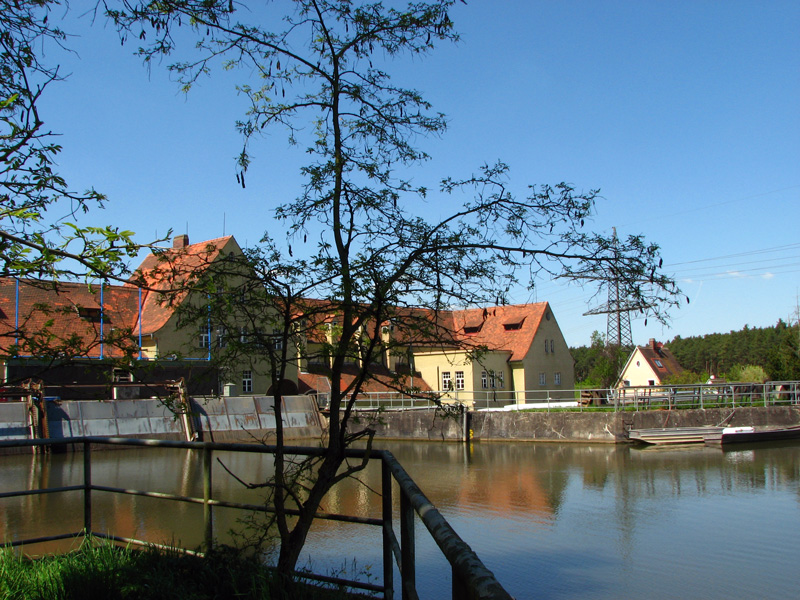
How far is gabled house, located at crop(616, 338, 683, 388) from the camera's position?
64312 mm

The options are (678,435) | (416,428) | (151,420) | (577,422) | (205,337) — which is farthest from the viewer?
(416,428)

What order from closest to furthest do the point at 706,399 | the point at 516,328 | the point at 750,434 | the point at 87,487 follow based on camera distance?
the point at 87,487 < the point at 750,434 < the point at 706,399 < the point at 516,328

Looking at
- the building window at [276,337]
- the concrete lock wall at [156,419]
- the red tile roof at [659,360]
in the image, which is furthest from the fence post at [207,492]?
the red tile roof at [659,360]

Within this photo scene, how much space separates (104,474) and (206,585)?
53.4ft

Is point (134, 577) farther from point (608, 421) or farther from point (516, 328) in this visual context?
point (516, 328)

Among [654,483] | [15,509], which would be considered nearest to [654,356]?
[654,483]

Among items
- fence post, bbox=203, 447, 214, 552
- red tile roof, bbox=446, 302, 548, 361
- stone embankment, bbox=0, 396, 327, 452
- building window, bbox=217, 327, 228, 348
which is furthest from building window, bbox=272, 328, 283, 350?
red tile roof, bbox=446, 302, 548, 361

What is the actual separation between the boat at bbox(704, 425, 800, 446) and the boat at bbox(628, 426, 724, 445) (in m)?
0.17

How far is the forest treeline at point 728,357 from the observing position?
1448 inches

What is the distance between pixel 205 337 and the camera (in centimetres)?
474

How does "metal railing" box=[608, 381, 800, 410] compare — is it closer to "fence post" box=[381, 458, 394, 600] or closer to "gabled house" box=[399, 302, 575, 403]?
"gabled house" box=[399, 302, 575, 403]

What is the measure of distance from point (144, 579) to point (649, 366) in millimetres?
65851

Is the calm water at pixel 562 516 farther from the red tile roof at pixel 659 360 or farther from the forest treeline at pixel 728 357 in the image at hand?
the red tile roof at pixel 659 360

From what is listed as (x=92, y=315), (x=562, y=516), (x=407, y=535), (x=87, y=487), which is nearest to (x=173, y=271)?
(x=92, y=315)
